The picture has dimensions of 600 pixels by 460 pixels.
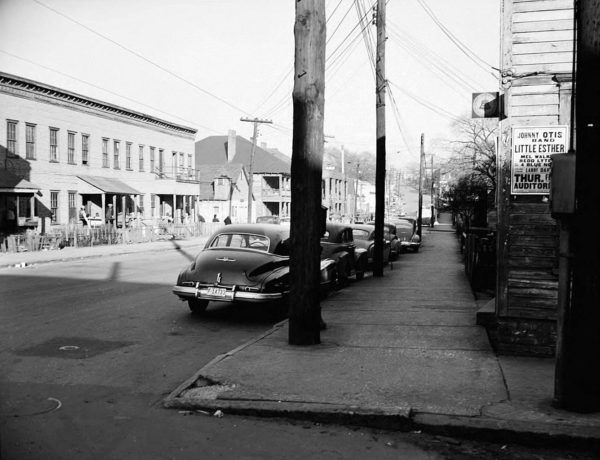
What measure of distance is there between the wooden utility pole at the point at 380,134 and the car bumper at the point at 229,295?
324 inches

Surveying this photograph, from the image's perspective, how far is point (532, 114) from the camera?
740cm

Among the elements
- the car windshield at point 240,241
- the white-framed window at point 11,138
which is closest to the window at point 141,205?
the white-framed window at point 11,138

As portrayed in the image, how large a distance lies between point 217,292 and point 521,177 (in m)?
4.98

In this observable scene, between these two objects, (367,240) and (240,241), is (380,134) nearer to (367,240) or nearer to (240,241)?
(367,240)

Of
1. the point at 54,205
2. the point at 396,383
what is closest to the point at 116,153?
the point at 54,205

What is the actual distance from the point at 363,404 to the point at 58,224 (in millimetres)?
31165

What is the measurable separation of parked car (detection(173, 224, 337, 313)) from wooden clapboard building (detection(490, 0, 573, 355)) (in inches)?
151

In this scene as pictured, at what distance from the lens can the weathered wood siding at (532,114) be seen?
7.33 metres

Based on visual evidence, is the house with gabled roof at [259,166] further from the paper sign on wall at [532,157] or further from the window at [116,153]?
the paper sign on wall at [532,157]

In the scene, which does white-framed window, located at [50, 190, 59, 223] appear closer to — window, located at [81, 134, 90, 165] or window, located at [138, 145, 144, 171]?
window, located at [81, 134, 90, 165]

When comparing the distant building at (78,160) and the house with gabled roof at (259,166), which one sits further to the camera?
the house with gabled roof at (259,166)

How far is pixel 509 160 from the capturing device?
7.36 meters

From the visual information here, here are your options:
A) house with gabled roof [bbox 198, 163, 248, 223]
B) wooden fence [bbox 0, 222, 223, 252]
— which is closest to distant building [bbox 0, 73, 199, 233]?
wooden fence [bbox 0, 222, 223, 252]

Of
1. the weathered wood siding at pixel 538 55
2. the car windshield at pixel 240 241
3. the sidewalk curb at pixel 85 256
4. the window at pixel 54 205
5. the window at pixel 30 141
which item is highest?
the window at pixel 30 141
